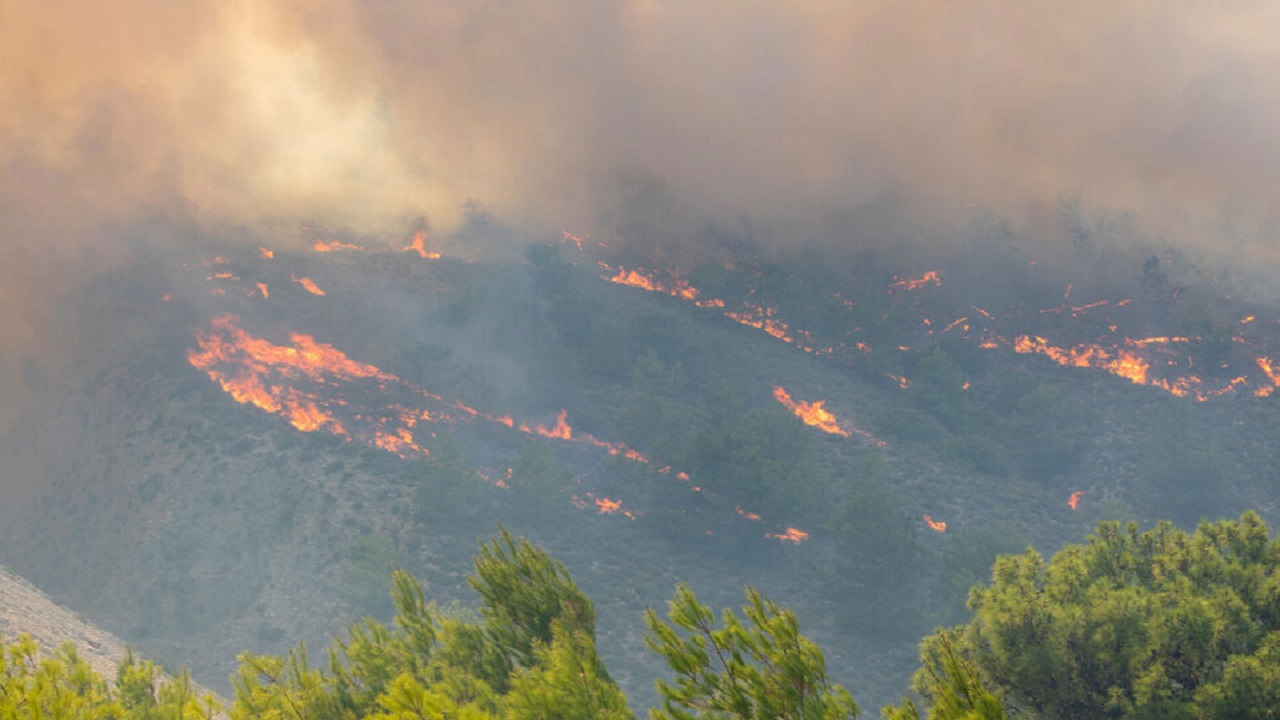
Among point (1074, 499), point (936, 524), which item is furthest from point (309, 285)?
point (1074, 499)

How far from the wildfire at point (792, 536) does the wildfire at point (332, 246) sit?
6415 cm

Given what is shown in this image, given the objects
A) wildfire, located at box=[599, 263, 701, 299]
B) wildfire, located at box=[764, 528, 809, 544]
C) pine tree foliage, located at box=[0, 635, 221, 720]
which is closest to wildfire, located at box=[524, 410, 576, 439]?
wildfire, located at box=[764, 528, 809, 544]

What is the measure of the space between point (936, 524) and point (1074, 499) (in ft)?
52.9

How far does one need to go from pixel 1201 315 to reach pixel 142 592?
116 meters

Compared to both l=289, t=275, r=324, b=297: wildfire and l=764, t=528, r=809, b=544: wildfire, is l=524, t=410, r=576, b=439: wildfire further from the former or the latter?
l=289, t=275, r=324, b=297: wildfire

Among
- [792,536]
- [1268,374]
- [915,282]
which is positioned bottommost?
[792,536]

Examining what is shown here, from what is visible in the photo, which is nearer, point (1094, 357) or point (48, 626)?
point (48, 626)

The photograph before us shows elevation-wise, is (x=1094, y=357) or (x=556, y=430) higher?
(x=1094, y=357)

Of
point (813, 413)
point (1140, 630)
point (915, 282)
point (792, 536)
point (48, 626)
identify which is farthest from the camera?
point (915, 282)

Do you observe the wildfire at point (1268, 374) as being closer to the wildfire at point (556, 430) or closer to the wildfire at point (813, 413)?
the wildfire at point (813, 413)

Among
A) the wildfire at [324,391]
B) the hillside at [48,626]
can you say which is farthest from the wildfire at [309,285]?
the hillside at [48,626]

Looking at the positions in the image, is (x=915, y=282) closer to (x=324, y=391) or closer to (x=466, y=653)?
(x=324, y=391)

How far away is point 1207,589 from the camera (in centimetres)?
1884

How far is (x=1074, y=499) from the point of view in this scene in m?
88.6
